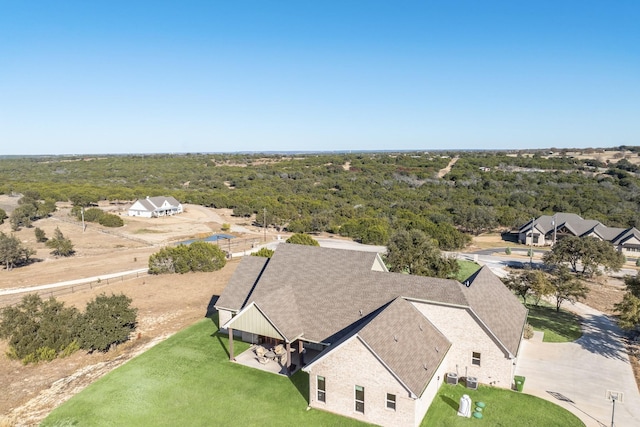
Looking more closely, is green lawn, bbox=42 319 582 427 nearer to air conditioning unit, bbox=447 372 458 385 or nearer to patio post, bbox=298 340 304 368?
air conditioning unit, bbox=447 372 458 385

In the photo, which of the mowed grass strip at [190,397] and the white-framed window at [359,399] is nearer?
the white-framed window at [359,399]

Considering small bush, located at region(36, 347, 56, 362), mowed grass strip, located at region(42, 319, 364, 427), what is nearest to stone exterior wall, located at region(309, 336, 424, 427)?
mowed grass strip, located at region(42, 319, 364, 427)

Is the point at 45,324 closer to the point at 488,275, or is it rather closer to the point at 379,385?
the point at 379,385

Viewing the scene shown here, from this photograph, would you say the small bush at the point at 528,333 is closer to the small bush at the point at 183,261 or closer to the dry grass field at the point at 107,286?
the dry grass field at the point at 107,286

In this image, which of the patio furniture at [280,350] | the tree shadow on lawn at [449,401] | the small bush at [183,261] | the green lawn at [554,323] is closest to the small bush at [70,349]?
the patio furniture at [280,350]

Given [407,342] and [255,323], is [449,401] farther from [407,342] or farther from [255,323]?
[255,323]

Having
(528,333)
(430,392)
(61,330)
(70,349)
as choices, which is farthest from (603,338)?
(61,330)
